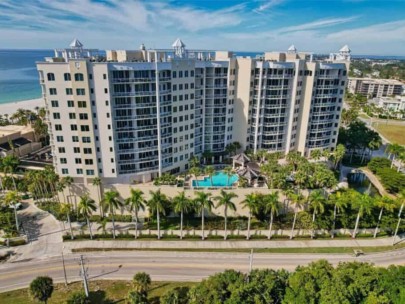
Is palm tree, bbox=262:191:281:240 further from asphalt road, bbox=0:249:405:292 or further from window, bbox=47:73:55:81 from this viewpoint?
window, bbox=47:73:55:81

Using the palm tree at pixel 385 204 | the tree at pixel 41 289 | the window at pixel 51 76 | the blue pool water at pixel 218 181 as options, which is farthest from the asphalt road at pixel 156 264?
the window at pixel 51 76

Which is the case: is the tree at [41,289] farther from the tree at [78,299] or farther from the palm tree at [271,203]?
the palm tree at [271,203]

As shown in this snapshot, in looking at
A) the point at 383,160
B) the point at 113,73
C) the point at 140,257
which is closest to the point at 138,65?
the point at 113,73

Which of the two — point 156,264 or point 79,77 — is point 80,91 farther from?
point 156,264

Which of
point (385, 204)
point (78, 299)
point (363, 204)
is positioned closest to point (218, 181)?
point (363, 204)

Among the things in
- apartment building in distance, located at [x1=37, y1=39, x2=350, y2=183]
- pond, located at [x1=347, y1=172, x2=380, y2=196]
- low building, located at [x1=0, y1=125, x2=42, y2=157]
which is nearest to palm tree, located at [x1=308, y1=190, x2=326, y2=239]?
pond, located at [x1=347, y1=172, x2=380, y2=196]

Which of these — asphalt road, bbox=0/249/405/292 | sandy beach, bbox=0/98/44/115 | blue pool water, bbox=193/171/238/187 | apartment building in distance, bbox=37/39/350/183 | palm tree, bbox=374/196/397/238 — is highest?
apartment building in distance, bbox=37/39/350/183

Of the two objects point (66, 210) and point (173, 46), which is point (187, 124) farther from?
point (66, 210)
